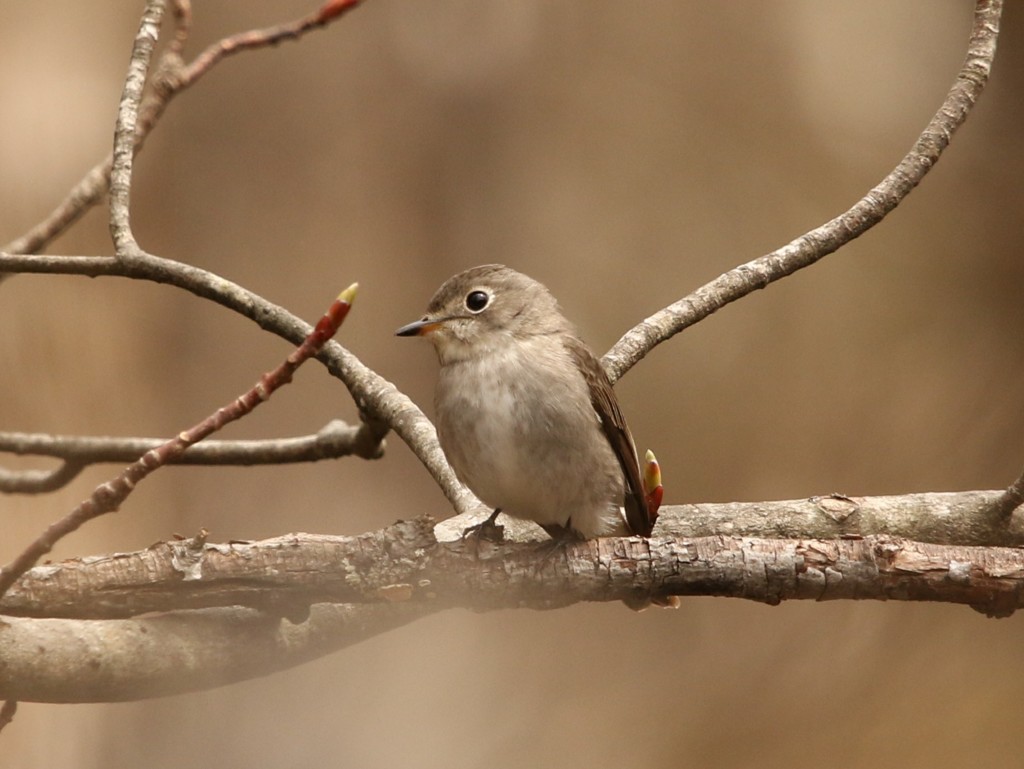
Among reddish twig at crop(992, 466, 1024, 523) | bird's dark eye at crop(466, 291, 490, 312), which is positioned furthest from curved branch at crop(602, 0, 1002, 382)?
reddish twig at crop(992, 466, 1024, 523)

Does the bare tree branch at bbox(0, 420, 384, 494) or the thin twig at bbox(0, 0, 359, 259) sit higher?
the thin twig at bbox(0, 0, 359, 259)

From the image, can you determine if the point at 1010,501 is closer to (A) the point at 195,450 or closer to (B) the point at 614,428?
(B) the point at 614,428

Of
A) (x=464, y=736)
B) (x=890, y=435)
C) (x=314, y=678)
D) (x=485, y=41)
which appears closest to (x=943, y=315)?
(x=890, y=435)

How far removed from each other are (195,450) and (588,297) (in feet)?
13.9

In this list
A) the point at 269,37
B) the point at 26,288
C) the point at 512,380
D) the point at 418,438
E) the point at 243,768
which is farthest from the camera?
the point at 26,288

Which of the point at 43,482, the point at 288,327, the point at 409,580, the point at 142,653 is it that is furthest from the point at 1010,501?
the point at 43,482

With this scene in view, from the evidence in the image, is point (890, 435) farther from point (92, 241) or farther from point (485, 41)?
point (92, 241)

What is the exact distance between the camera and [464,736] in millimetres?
6566

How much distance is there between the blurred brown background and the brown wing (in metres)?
3.15

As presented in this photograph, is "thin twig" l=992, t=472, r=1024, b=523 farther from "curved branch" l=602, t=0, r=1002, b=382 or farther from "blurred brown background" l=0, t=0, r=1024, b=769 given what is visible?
"blurred brown background" l=0, t=0, r=1024, b=769

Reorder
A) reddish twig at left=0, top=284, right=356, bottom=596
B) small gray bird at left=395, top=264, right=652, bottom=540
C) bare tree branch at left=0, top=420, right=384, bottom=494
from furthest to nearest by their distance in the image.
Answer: bare tree branch at left=0, top=420, right=384, bottom=494
small gray bird at left=395, top=264, right=652, bottom=540
reddish twig at left=0, top=284, right=356, bottom=596

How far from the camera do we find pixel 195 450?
3650 mm

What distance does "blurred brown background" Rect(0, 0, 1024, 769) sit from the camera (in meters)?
6.36

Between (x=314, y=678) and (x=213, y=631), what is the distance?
3611mm
